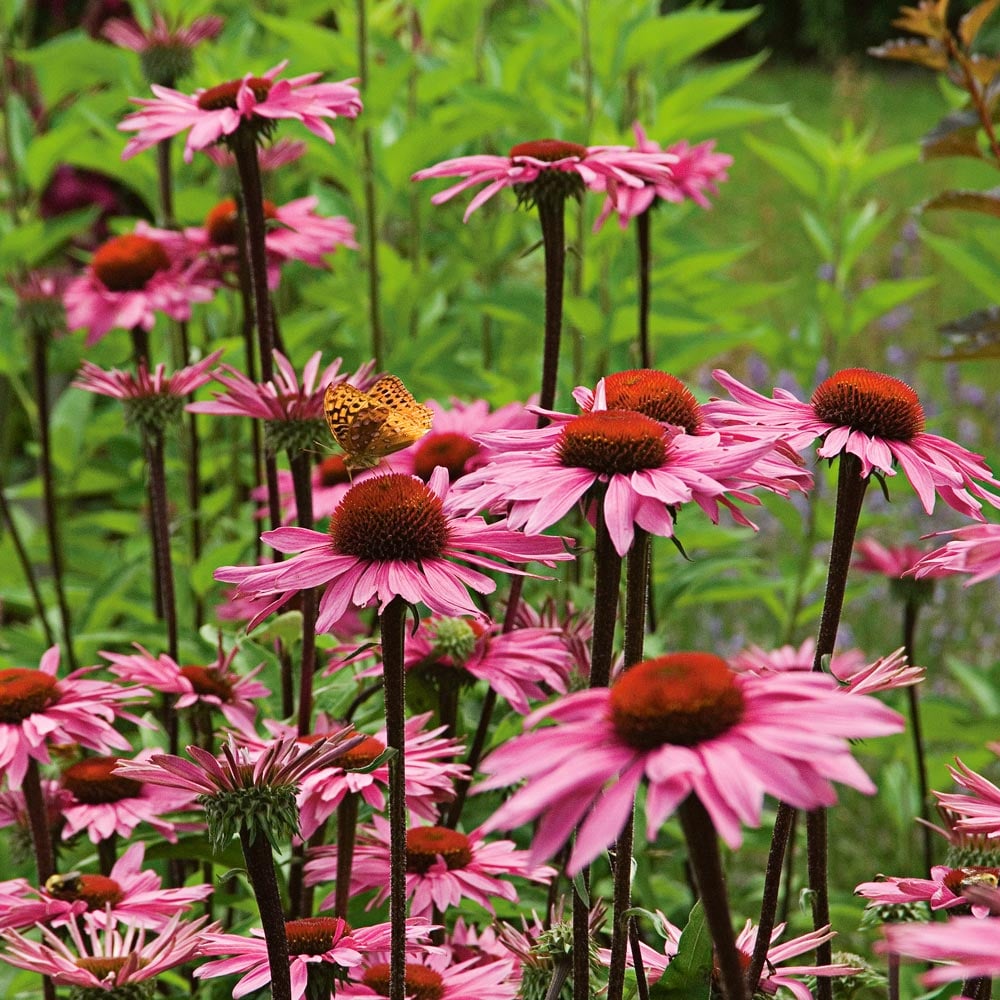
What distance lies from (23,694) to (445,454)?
19.8 inches

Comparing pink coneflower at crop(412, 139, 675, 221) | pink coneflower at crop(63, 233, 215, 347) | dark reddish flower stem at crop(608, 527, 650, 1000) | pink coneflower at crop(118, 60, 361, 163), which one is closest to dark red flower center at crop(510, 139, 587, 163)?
pink coneflower at crop(412, 139, 675, 221)

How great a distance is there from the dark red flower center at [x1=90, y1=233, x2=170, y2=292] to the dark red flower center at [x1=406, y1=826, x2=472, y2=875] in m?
0.99

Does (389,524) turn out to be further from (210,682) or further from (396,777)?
(210,682)

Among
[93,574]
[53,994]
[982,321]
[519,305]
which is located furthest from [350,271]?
[53,994]

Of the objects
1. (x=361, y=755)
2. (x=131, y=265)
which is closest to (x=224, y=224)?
(x=131, y=265)

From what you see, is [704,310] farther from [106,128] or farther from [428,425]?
[428,425]

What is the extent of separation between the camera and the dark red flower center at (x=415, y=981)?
96 cm

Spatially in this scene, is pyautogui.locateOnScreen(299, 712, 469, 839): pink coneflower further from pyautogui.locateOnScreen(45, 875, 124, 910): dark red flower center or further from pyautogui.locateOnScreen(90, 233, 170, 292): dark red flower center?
pyautogui.locateOnScreen(90, 233, 170, 292): dark red flower center

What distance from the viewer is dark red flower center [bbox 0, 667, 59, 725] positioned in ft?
3.84

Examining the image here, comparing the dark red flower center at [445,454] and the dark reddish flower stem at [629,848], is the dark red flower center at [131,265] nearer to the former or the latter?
the dark red flower center at [445,454]

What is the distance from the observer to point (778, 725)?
61cm

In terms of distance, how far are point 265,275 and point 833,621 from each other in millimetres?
694

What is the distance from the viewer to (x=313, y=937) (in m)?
0.94

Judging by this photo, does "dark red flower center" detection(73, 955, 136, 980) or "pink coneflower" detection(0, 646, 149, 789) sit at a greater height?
"pink coneflower" detection(0, 646, 149, 789)
